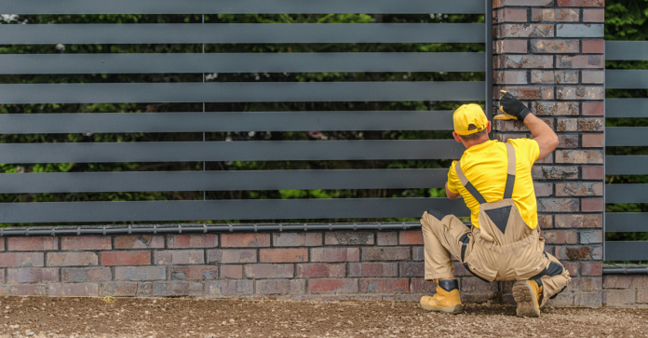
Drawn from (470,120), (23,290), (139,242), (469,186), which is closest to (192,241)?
(139,242)

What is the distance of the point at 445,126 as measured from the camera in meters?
3.47

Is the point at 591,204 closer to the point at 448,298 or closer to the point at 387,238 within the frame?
the point at 448,298

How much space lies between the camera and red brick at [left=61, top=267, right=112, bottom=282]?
134 inches

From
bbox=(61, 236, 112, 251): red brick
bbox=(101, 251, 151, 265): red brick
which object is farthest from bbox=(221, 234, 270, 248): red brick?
bbox=(61, 236, 112, 251): red brick

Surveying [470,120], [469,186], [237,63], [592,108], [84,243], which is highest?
[237,63]

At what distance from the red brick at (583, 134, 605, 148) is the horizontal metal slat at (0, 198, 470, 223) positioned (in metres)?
0.95

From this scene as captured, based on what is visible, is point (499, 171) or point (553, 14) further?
point (553, 14)

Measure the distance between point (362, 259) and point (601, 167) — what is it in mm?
1827

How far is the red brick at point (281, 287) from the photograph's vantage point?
11.4ft

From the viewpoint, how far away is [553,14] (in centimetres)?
332

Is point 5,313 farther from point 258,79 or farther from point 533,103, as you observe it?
point 533,103

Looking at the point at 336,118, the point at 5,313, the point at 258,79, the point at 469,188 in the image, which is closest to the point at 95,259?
the point at 5,313

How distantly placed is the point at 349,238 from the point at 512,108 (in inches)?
56.7

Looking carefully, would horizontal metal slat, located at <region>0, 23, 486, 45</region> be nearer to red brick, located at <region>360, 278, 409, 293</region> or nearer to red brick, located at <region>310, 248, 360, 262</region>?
red brick, located at <region>310, 248, 360, 262</region>
